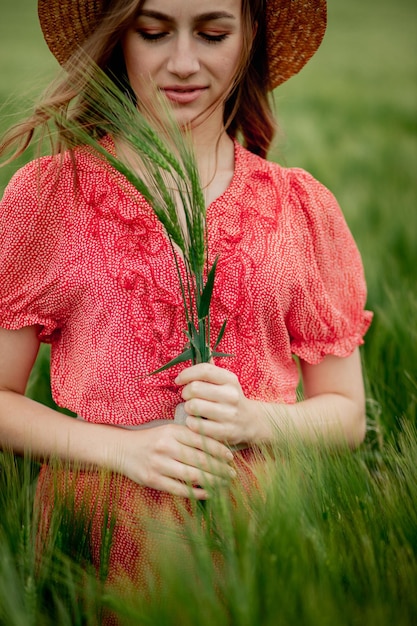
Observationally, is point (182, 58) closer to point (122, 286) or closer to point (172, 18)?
point (172, 18)

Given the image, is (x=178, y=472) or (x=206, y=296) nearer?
(x=206, y=296)

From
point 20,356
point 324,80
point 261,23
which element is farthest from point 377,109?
point 20,356

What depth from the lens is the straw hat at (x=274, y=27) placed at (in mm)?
1258

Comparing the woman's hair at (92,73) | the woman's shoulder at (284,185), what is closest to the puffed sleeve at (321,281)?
the woman's shoulder at (284,185)

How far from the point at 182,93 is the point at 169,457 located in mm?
590

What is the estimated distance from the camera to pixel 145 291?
1.17 meters

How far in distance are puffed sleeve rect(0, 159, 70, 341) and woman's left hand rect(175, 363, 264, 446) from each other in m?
0.30

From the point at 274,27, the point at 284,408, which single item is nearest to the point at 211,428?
the point at 284,408

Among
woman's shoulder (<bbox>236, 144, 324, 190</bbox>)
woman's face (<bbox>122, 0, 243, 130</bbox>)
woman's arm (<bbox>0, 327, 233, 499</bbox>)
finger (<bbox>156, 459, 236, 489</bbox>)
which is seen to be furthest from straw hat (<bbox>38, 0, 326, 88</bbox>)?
finger (<bbox>156, 459, 236, 489</bbox>)

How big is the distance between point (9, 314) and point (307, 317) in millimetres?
528

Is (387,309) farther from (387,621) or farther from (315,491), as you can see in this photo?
(387,621)

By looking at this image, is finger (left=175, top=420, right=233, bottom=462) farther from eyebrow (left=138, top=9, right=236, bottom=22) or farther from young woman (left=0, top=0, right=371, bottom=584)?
eyebrow (left=138, top=9, right=236, bottom=22)

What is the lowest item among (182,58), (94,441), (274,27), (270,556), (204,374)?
(270,556)

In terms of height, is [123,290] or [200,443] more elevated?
[123,290]
